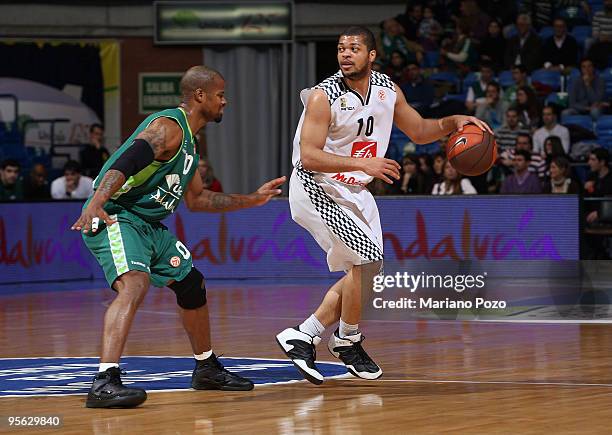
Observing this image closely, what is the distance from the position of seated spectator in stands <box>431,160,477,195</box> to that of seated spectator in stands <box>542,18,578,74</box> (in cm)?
337

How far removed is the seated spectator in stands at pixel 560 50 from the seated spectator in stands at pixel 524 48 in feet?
0.41

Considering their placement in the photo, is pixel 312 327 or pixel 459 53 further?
pixel 459 53

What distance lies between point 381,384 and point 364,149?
52.2 inches

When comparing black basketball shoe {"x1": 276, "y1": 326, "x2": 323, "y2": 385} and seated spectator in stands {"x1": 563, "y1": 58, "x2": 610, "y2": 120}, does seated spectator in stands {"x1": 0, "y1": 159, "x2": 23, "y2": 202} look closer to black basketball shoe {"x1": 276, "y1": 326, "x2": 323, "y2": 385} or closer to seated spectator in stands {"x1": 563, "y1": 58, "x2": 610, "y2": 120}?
seated spectator in stands {"x1": 563, "y1": 58, "x2": 610, "y2": 120}

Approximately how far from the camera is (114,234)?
6.92 meters

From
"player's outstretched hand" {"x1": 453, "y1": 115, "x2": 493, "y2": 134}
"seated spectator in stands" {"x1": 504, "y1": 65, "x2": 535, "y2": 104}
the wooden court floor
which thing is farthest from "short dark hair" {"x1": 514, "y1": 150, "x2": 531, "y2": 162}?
"player's outstretched hand" {"x1": 453, "y1": 115, "x2": 493, "y2": 134}

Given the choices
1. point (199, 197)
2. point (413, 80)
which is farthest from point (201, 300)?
point (413, 80)

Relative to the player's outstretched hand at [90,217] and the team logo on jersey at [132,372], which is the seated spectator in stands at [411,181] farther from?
the player's outstretched hand at [90,217]

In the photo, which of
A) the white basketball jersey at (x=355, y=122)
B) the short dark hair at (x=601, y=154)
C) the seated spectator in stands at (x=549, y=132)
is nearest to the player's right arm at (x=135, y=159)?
the white basketball jersey at (x=355, y=122)

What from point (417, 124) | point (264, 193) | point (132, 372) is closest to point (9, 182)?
point (132, 372)

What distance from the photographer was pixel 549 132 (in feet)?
54.3

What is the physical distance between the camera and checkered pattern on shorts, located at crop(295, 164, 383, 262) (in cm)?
756

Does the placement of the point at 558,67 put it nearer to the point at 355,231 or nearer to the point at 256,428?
the point at 355,231

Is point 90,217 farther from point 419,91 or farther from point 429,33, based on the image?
point 429,33
